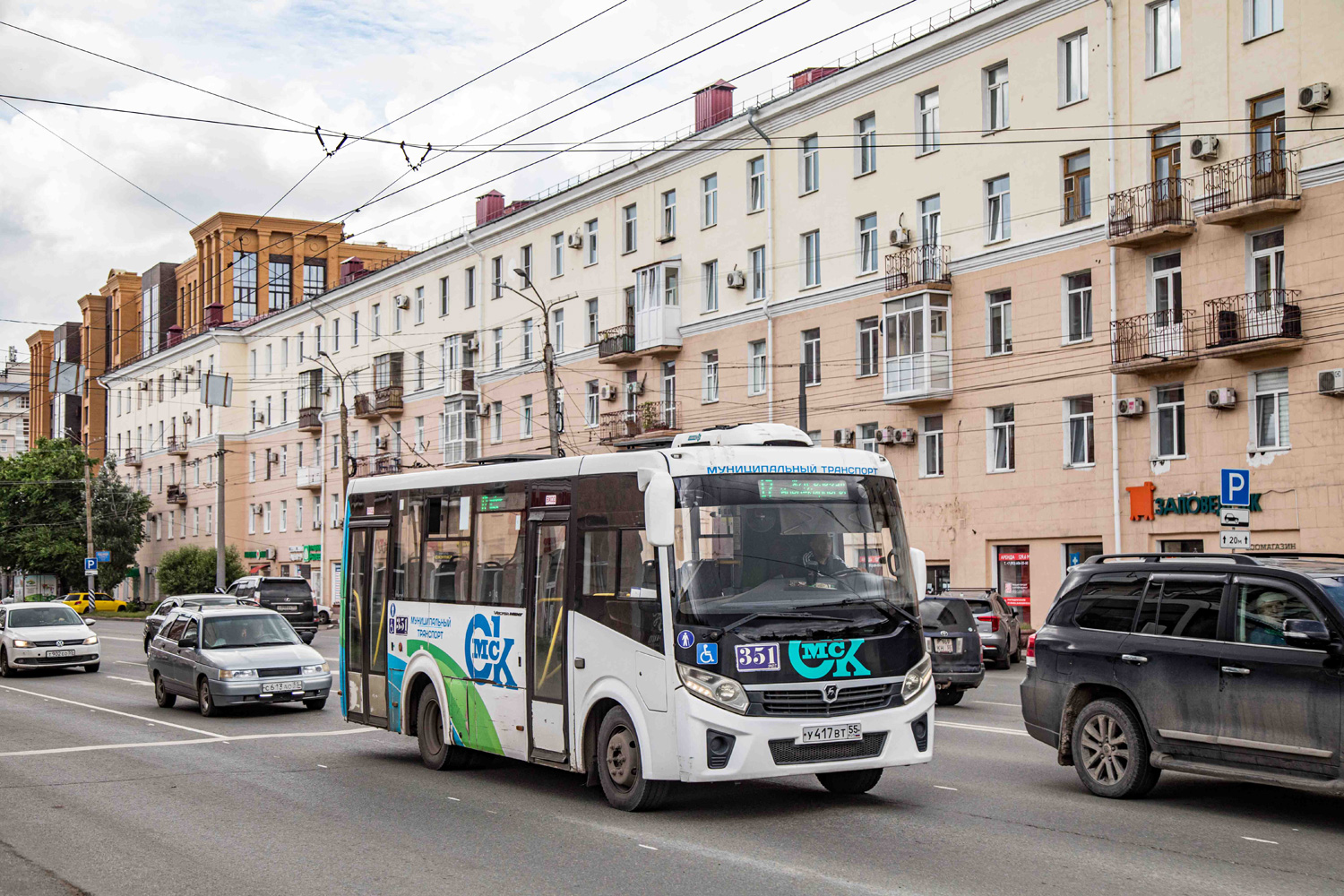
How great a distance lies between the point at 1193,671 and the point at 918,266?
2691 cm

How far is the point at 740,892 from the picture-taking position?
7.77m

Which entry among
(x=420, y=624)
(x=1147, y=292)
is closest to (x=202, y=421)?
(x=1147, y=292)

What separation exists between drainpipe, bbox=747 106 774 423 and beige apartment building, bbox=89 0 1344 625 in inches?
3.2

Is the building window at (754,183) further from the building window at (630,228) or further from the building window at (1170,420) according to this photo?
the building window at (1170,420)

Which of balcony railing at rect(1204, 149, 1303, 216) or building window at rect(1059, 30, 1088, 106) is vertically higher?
building window at rect(1059, 30, 1088, 106)

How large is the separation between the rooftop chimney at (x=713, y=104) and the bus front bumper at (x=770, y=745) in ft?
120

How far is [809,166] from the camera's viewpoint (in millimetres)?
40125

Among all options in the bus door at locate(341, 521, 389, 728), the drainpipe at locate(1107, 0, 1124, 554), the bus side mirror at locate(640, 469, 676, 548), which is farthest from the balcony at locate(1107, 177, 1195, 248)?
the bus side mirror at locate(640, 469, 676, 548)

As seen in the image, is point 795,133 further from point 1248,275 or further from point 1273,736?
point 1273,736

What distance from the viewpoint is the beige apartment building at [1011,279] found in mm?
28047

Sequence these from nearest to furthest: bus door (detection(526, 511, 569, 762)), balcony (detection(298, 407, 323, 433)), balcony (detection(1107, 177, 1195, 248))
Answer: bus door (detection(526, 511, 569, 762))
balcony (detection(1107, 177, 1195, 248))
balcony (detection(298, 407, 323, 433))

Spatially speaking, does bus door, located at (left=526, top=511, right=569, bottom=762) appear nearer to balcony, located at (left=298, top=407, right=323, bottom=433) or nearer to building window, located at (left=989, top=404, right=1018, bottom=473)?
building window, located at (left=989, top=404, right=1018, bottom=473)

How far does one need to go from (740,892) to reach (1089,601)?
4664mm

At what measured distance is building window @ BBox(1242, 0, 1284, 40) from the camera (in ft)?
92.1
